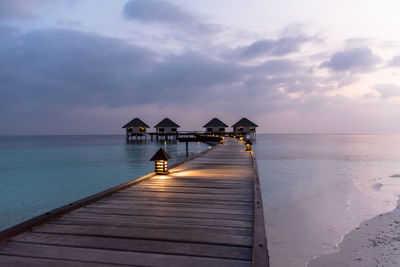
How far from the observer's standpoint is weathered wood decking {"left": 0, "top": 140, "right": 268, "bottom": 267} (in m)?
2.51

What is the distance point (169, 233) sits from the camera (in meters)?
3.17

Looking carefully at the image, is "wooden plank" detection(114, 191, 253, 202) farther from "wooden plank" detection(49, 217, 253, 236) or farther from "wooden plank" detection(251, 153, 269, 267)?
"wooden plank" detection(49, 217, 253, 236)

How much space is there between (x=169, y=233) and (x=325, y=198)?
1047 cm

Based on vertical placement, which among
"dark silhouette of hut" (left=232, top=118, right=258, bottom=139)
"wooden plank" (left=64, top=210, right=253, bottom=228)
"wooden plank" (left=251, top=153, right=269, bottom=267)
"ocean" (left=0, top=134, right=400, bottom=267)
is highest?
"dark silhouette of hut" (left=232, top=118, right=258, bottom=139)

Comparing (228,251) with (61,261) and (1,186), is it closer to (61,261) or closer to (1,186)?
(61,261)

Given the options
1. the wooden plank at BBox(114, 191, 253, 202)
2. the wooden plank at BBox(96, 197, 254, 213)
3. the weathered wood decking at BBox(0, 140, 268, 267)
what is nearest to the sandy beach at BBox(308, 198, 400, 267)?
the wooden plank at BBox(114, 191, 253, 202)

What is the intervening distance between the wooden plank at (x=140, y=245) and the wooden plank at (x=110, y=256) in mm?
84

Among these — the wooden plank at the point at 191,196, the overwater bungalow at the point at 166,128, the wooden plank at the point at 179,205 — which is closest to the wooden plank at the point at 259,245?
the wooden plank at the point at 179,205

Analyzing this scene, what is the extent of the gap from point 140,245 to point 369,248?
6158mm

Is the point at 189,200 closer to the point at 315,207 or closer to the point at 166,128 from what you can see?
the point at 315,207

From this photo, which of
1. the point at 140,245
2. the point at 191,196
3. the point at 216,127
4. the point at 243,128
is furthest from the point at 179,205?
the point at 243,128

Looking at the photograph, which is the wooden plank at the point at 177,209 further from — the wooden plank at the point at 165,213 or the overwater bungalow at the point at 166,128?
the overwater bungalow at the point at 166,128

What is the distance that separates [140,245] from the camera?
2826 millimetres

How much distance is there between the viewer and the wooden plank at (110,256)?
245 centimetres
